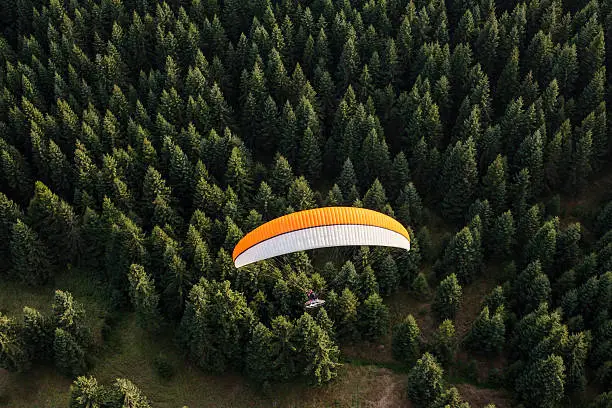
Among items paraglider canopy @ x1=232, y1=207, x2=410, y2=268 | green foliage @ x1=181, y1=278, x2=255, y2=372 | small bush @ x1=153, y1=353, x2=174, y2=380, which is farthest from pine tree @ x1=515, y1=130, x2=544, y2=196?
small bush @ x1=153, y1=353, x2=174, y2=380

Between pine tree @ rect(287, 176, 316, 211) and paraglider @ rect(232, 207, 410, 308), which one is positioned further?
pine tree @ rect(287, 176, 316, 211)

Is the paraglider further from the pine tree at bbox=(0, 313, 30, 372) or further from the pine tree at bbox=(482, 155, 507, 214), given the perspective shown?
the pine tree at bbox=(482, 155, 507, 214)

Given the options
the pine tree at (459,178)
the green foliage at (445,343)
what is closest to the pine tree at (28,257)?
the green foliage at (445,343)

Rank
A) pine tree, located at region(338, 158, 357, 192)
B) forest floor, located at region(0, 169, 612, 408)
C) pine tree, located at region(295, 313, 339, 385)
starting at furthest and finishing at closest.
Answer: pine tree, located at region(338, 158, 357, 192), forest floor, located at region(0, 169, 612, 408), pine tree, located at region(295, 313, 339, 385)

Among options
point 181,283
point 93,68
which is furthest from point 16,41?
point 181,283

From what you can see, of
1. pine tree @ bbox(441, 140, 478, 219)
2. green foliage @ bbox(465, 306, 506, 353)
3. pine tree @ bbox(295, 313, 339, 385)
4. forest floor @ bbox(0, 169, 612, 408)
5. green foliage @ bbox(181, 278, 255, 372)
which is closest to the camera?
pine tree @ bbox(295, 313, 339, 385)

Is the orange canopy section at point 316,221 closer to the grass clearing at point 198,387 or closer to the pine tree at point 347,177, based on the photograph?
the grass clearing at point 198,387

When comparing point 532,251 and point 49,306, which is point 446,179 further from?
point 49,306
